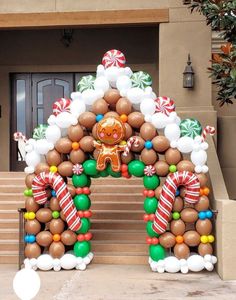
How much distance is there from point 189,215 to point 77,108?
2290mm

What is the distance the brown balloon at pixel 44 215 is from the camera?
26.6ft

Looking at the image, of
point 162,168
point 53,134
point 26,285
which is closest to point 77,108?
point 53,134

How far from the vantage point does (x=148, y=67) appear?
43.4ft

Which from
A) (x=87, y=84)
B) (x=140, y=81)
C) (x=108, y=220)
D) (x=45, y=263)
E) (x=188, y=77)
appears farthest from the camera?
(x=188, y=77)

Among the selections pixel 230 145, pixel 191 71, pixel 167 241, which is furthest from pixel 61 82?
pixel 167 241

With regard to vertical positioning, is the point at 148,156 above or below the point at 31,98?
below

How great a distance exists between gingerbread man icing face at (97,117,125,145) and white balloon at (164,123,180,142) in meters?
0.65

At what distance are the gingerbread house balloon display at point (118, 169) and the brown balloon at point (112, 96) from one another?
1 cm

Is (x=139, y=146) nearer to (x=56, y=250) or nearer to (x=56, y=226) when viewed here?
(x=56, y=226)

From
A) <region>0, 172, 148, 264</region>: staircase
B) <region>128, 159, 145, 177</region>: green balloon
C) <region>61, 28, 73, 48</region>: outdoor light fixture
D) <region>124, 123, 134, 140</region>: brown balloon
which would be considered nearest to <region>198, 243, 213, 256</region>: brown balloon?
<region>0, 172, 148, 264</region>: staircase

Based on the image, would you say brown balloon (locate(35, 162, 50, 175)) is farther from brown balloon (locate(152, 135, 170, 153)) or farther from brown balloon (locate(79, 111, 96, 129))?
brown balloon (locate(152, 135, 170, 153))

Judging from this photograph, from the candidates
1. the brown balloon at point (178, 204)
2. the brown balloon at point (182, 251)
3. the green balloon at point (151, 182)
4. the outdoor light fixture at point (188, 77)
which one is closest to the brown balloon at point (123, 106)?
the green balloon at point (151, 182)

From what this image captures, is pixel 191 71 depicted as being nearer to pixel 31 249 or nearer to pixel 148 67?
pixel 148 67

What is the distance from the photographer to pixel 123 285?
7.01 metres
